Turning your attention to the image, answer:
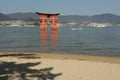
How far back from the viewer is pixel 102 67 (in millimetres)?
14438

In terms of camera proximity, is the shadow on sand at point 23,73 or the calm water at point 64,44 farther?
the calm water at point 64,44

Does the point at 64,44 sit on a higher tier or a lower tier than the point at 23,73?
lower

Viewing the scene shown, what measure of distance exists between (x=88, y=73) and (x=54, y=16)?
86690 mm

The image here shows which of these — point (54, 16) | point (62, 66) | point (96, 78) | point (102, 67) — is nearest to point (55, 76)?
point (96, 78)

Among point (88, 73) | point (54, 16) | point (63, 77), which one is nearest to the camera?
point (63, 77)

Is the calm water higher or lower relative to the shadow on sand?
lower

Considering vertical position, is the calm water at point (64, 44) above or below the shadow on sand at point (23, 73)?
below

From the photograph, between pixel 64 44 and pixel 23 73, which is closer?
pixel 23 73

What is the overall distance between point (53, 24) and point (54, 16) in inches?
123

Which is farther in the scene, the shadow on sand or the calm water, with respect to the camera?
the calm water

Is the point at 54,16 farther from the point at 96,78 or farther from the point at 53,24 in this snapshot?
the point at 96,78

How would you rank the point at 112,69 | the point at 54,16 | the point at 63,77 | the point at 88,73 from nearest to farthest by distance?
1. the point at 63,77
2. the point at 88,73
3. the point at 112,69
4. the point at 54,16

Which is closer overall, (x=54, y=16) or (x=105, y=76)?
(x=105, y=76)

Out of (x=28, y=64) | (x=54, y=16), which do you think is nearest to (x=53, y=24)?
(x=54, y=16)
